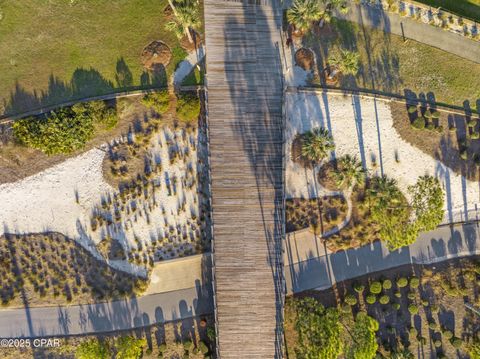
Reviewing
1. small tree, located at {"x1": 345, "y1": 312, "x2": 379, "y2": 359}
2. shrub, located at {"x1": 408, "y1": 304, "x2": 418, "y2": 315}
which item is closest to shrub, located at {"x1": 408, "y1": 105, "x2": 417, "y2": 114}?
shrub, located at {"x1": 408, "y1": 304, "x2": 418, "y2": 315}

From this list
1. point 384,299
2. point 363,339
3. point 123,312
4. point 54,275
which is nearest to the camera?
point 363,339

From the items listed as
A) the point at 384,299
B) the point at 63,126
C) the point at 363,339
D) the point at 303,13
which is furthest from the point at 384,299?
the point at 63,126

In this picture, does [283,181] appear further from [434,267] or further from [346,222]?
[434,267]

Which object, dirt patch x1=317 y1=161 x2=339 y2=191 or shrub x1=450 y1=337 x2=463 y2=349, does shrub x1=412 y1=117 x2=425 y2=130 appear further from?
shrub x1=450 y1=337 x2=463 y2=349

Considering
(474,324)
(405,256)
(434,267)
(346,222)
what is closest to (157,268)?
(346,222)

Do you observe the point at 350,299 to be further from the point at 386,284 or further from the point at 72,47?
the point at 72,47
